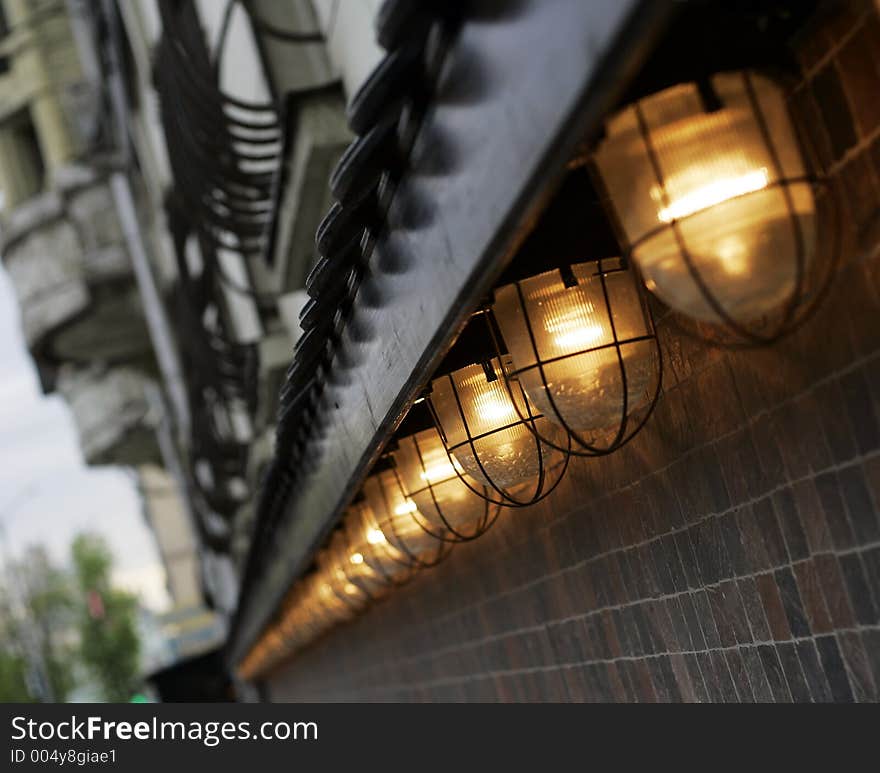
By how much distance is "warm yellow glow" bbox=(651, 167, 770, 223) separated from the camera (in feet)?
7.57

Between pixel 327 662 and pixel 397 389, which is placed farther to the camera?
pixel 327 662

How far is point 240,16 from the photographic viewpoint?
7.87 m

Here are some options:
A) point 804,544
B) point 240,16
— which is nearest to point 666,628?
point 804,544

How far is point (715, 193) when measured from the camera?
2316 mm

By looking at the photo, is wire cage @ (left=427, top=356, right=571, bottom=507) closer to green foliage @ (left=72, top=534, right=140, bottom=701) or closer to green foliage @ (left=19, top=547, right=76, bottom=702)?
green foliage @ (left=72, top=534, right=140, bottom=701)

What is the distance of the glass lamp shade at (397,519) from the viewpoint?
17.5 feet

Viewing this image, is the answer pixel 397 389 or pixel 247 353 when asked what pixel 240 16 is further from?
pixel 397 389

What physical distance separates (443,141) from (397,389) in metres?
1.06

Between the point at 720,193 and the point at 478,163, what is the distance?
15.9 inches

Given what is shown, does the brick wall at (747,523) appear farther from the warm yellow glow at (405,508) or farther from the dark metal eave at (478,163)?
the dark metal eave at (478,163)

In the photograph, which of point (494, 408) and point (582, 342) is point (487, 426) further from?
point (582, 342)

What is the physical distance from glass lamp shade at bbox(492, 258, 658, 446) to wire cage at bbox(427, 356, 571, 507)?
509 mm

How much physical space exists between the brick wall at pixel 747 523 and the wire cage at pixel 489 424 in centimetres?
36

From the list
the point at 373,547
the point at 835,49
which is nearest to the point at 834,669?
the point at 835,49
